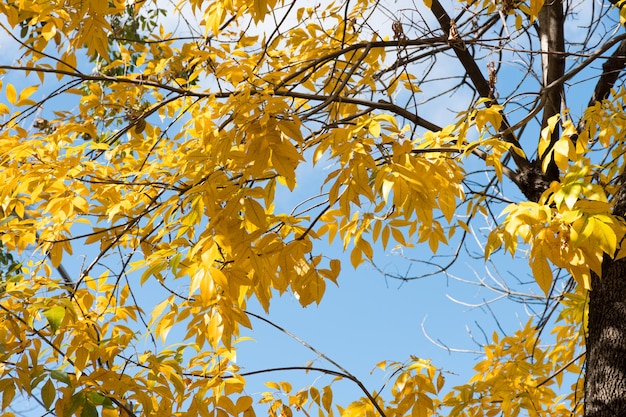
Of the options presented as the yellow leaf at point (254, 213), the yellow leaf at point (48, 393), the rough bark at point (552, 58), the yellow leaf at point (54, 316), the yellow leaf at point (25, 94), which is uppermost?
the rough bark at point (552, 58)

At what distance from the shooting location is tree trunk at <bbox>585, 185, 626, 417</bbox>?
2064mm

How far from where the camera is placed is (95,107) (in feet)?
8.28

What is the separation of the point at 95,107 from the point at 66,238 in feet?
1.93

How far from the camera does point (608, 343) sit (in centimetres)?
212

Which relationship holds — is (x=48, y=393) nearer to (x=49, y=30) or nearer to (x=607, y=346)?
(x=49, y=30)

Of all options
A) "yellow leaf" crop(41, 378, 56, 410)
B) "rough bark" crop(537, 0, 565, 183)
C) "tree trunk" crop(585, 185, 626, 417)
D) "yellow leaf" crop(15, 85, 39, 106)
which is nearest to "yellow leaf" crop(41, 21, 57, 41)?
"yellow leaf" crop(15, 85, 39, 106)

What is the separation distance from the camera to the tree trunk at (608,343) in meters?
2.06

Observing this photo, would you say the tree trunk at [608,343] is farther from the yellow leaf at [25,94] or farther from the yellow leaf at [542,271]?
the yellow leaf at [25,94]

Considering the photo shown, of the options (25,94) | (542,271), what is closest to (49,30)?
(25,94)

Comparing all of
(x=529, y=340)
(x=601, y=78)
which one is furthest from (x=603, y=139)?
(x=529, y=340)

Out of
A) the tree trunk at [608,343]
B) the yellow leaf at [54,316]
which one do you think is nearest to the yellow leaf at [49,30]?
the yellow leaf at [54,316]

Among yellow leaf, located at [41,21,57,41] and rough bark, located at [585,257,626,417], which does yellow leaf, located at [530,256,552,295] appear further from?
yellow leaf, located at [41,21,57,41]

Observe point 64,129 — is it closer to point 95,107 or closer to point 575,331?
point 95,107

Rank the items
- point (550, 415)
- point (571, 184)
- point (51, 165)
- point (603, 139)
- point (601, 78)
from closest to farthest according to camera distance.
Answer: point (571, 184) → point (51, 165) → point (603, 139) → point (601, 78) → point (550, 415)
